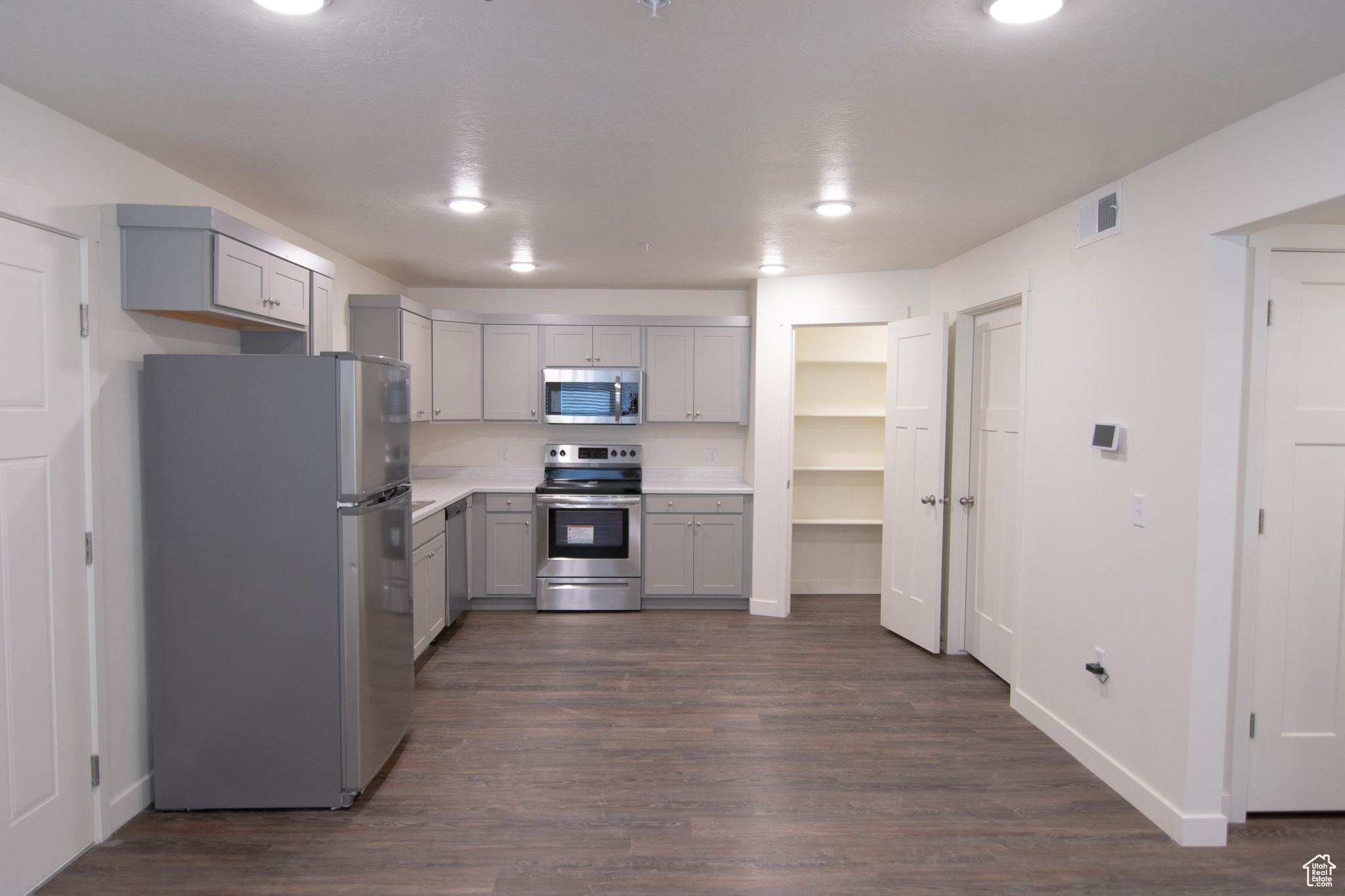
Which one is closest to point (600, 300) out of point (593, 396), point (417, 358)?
point (593, 396)

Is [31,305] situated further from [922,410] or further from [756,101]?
[922,410]

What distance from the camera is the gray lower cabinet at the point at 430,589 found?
394 cm

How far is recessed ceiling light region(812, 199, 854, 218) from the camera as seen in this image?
308 centimetres

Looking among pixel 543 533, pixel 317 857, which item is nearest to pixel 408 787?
pixel 317 857

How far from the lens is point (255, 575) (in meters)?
2.52

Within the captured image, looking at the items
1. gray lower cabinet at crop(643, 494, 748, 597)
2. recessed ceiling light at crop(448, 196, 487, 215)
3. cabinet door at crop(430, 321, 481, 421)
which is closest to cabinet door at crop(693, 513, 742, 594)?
gray lower cabinet at crop(643, 494, 748, 597)

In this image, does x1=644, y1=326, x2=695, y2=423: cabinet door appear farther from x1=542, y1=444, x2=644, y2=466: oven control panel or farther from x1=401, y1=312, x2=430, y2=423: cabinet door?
x1=401, y1=312, x2=430, y2=423: cabinet door

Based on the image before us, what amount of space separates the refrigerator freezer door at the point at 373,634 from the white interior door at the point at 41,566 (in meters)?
0.79

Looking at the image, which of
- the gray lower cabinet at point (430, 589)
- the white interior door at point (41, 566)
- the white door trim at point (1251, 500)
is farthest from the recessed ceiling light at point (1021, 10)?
the gray lower cabinet at point (430, 589)

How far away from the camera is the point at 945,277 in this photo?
4422 mm

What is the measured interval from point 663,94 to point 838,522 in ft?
13.4

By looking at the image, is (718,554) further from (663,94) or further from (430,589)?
(663,94)

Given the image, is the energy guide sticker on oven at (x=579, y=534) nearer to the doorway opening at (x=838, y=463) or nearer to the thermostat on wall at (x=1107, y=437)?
the doorway opening at (x=838, y=463)

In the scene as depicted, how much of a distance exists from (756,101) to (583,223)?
5.31ft
